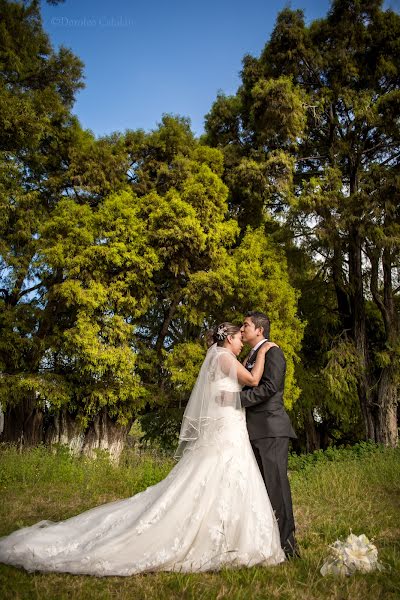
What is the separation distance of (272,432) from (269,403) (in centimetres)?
27

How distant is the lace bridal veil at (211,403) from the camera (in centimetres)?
420

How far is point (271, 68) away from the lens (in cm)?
1380

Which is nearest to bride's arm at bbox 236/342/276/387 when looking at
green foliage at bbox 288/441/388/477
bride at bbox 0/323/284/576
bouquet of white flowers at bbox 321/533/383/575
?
bride at bbox 0/323/284/576

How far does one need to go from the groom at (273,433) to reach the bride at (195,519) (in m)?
0.10

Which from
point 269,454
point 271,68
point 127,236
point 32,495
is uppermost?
point 271,68

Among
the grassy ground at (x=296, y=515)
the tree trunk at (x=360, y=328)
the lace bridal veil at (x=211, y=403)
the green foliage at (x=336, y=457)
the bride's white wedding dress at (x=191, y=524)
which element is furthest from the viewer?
the tree trunk at (x=360, y=328)

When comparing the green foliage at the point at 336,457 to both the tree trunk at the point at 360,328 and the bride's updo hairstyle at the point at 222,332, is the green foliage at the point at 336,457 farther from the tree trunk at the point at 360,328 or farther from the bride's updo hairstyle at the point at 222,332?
the bride's updo hairstyle at the point at 222,332

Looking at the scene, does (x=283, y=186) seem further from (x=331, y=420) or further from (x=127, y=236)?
(x=331, y=420)

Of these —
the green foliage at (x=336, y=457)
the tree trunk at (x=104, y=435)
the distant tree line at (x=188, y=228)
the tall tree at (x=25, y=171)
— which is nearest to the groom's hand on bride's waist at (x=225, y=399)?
the green foliage at (x=336, y=457)

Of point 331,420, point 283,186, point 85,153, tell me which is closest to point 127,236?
point 85,153

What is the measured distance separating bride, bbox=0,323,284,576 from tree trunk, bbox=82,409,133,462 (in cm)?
798

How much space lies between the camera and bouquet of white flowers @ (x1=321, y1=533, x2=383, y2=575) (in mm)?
3428

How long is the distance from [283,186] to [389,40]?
18.6 ft

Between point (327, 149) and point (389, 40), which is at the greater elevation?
point (389, 40)
